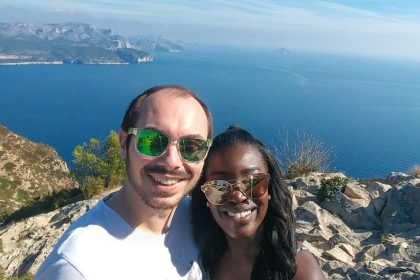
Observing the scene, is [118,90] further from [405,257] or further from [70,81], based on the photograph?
[405,257]

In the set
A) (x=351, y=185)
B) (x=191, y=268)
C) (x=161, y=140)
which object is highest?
(x=161, y=140)

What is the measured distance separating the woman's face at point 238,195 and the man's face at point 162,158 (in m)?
0.50

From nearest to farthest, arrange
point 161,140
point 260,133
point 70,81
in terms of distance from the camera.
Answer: point 161,140, point 260,133, point 70,81

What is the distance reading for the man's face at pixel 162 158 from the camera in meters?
2.71

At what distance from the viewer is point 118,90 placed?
117m

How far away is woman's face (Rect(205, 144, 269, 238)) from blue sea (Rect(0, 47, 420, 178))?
5844cm

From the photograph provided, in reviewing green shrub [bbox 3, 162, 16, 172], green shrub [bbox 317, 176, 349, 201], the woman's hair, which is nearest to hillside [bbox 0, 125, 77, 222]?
green shrub [bbox 3, 162, 16, 172]

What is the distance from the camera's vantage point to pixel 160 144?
2701 millimetres

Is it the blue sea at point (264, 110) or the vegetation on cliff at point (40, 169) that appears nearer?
the vegetation on cliff at point (40, 169)

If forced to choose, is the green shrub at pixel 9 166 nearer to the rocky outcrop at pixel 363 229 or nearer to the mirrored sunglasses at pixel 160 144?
the rocky outcrop at pixel 363 229

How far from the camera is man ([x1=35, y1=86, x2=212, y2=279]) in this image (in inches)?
102

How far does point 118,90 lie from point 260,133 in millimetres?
57876

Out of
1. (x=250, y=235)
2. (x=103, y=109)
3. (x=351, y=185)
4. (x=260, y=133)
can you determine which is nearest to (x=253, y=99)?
(x=260, y=133)

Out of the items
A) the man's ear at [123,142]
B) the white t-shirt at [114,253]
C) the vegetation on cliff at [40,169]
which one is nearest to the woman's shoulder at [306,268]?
the white t-shirt at [114,253]
